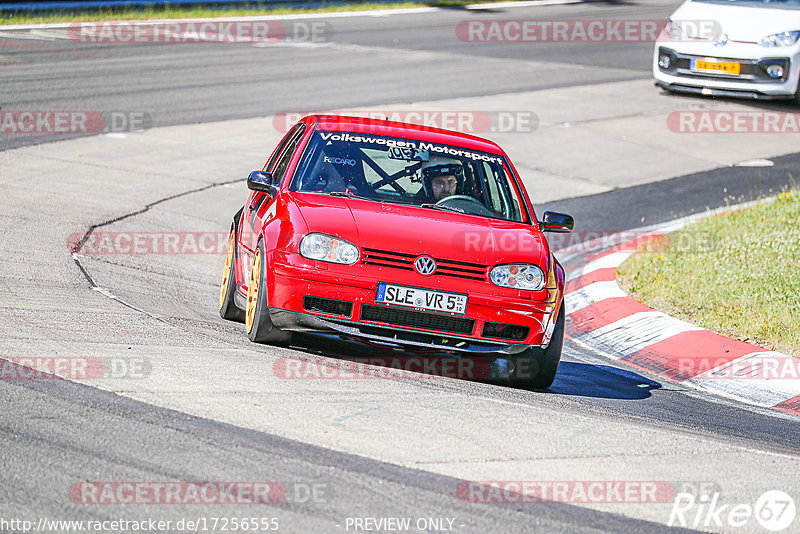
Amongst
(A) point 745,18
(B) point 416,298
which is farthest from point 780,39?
(B) point 416,298

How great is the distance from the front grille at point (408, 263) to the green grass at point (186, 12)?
59.6 ft

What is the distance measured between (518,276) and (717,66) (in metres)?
12.5

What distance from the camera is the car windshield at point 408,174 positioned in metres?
7.54

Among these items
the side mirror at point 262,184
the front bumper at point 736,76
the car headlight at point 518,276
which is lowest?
the car headlight at point 518,276

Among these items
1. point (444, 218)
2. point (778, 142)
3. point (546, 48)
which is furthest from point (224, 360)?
point (546, 48)

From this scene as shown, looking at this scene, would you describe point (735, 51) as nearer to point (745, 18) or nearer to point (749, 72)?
point (749, 72)

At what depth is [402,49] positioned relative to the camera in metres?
23.1

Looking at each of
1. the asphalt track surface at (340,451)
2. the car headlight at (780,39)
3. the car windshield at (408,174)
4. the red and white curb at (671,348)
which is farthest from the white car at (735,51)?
the car windshield at (408,174)

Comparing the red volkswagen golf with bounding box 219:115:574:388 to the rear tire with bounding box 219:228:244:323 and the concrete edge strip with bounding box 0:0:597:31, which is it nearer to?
the rear tire with bounding box 219:228:244:323

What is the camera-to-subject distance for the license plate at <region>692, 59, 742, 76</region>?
58.9 feet

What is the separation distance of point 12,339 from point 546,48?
781 inches

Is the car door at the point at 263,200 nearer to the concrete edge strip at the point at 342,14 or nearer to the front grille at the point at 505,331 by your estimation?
the front grille at the point at 505,331

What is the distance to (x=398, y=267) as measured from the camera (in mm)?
6578

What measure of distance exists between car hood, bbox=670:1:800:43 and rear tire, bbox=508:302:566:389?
12.3 metres
